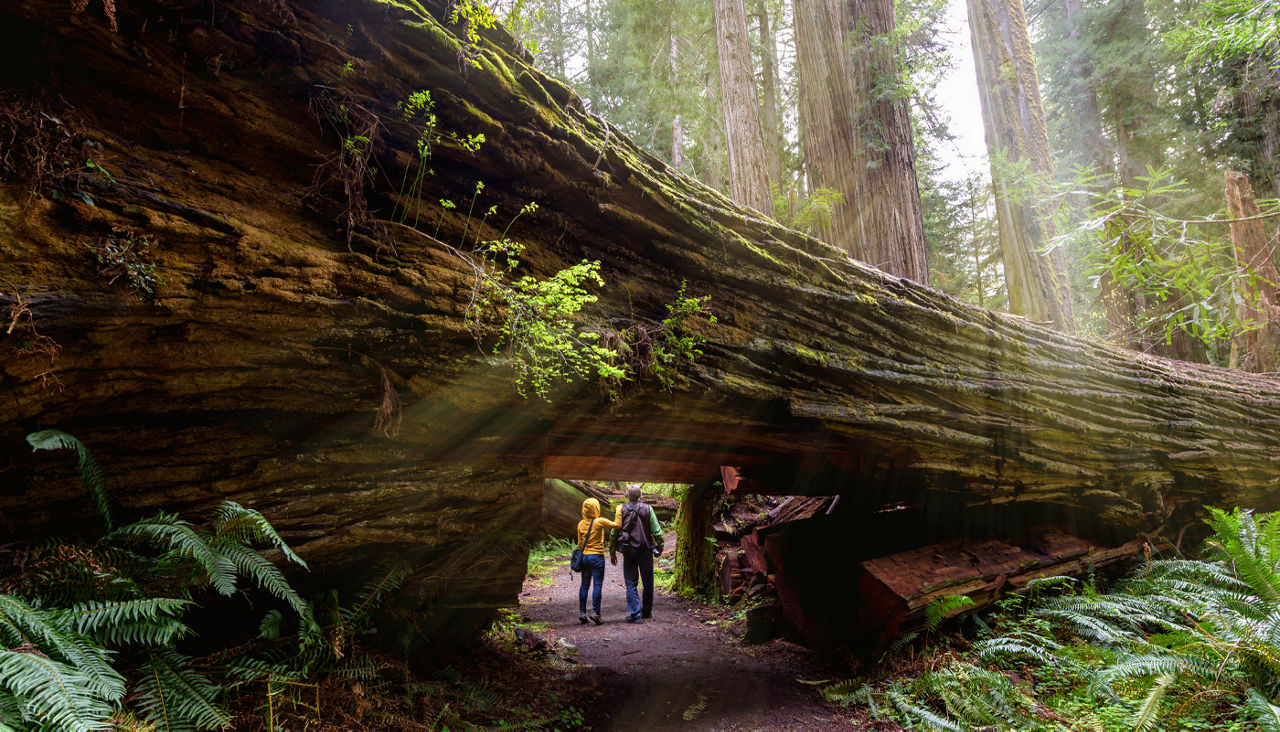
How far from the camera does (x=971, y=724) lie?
3773 millimetres

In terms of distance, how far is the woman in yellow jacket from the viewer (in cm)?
826

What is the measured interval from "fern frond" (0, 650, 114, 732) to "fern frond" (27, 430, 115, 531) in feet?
2.20

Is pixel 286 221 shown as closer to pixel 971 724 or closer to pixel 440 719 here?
pixel 440 719

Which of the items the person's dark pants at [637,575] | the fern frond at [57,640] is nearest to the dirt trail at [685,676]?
the person's dark pants at [637,575]

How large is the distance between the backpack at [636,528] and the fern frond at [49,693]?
7.01 meters

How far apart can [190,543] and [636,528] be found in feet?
22.4

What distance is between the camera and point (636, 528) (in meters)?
8.48

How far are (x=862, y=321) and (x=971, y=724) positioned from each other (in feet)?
10.5

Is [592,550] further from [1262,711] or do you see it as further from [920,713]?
[1262,711]

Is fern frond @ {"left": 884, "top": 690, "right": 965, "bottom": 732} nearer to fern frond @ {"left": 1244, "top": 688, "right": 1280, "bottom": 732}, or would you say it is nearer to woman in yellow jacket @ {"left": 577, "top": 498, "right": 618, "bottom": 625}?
fern frond @ {"left": 1244, "top": 688, "right": 1280, "bottom": 732}

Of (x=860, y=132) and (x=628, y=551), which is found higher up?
(x=860, y=132)

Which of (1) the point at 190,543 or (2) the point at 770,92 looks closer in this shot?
(1) the point at 190,543

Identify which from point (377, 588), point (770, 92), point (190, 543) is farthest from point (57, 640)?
point (770, 92)

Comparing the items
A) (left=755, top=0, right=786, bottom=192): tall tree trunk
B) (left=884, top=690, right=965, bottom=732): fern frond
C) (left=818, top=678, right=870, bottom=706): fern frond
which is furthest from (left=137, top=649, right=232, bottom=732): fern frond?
(left=755, top=0, right=786, bottom=192): tall tree trunk
